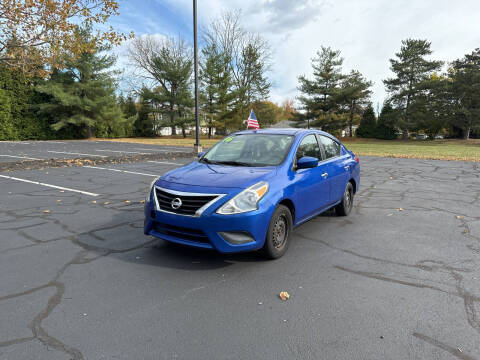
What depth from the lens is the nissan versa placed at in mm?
3355

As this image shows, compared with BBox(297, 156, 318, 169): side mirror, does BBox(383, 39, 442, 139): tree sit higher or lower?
higher

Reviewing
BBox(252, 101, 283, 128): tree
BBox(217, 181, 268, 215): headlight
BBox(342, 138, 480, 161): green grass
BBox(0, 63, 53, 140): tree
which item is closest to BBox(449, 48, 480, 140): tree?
BBox(342, 138, 480, 161): green grass

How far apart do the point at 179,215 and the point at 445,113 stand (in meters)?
46.7

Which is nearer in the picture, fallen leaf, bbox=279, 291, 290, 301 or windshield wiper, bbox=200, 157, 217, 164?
fallen leaf, bbox=279, 291, 290, 301

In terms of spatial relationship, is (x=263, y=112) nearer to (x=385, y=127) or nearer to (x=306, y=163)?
(x=385, y=127)

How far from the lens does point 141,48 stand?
4731cm

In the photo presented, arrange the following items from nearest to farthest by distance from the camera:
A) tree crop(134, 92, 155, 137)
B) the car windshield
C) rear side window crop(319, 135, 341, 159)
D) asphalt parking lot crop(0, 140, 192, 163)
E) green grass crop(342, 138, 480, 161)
Answer: the car windshield → rear side window crop(319, 135, 341, 159) → asphalt parking lot crop(0, 140, 192, 163) → green grass crop(342, 138, 480, 161) → tree crop(134, 92, 155, 137)

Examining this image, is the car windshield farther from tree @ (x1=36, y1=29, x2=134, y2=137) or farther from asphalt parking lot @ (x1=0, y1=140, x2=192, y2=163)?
tree @ (x1=36, y1=29, x2=134, y2=137)

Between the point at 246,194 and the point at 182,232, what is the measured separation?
0.82m

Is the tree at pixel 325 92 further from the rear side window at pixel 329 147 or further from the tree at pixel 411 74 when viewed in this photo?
the rear side window at pixel 329 147

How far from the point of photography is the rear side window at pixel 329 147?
518 centimetres

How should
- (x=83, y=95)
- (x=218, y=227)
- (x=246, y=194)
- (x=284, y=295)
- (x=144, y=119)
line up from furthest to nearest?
1. (x=144, y=119)
2. (x=83, y=95)
3. (x=246, y=194)
4. (x=218, y=227)
5. (x=284, y=295)

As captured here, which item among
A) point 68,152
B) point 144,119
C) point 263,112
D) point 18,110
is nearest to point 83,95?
point 18,110

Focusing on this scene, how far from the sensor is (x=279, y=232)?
3779mm
